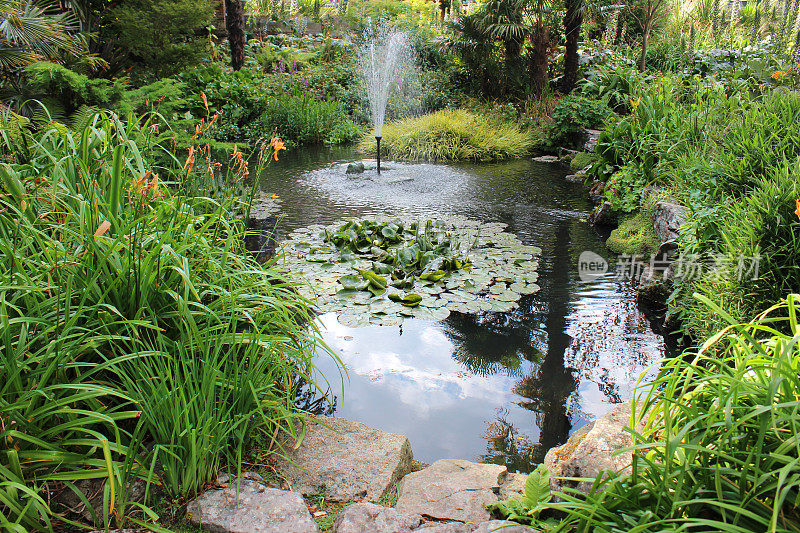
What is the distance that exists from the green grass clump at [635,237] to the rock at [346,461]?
3248 mm

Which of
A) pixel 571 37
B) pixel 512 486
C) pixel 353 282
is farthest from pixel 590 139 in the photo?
pixel 512 486

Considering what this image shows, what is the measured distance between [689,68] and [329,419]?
10739 millimetres

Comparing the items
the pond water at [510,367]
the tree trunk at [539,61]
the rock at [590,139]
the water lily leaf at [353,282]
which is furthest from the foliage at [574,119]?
the water lily leaf at [353,282]

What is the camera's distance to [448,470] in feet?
6.89

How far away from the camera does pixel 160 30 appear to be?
8305 millimetres

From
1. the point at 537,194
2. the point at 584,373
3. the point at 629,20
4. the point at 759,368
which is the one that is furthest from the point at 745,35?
the point at 759,368

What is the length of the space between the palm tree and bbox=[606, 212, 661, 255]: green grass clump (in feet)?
17.4

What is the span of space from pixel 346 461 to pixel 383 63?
15.6 metres

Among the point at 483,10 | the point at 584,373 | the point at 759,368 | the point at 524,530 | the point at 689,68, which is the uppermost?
the point at 483,10

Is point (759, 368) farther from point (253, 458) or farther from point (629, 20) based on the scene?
point (629, 20)

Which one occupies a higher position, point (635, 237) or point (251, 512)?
point (635, 237)

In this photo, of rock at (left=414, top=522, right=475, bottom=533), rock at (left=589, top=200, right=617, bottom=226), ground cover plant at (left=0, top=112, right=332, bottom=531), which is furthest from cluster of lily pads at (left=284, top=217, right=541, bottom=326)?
rock at (left=414, top=522, right=475, bottom=533)

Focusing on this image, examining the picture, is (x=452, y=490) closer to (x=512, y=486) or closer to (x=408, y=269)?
(x=512, y=486)

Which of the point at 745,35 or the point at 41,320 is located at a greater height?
the point at 745,35
